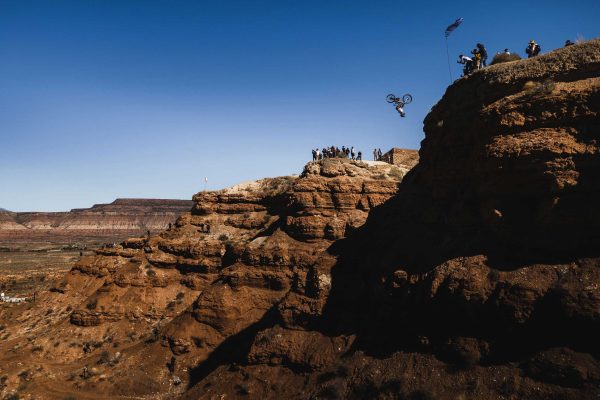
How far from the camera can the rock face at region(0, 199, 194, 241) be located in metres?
170

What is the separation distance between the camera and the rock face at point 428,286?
12039 mm

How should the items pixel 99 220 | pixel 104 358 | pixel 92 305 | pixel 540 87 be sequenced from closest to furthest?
1. pixel 540 87
2. pixel 104 358
3. pixel 92 305
4. pixel 99 220

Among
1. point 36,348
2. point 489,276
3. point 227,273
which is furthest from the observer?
point 36,348

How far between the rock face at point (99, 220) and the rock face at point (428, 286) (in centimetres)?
15235

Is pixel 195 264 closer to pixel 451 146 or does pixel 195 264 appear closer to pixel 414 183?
pixel 414 183

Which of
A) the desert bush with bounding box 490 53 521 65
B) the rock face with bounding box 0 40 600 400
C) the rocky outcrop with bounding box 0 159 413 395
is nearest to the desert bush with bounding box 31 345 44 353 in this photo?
the rock face with bounding box 0 40 600 400

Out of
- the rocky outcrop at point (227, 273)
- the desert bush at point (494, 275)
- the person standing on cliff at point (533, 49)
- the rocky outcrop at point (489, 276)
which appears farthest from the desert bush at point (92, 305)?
the person standing on cliff at point (533, 49)

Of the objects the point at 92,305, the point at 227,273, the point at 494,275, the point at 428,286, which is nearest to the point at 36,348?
the point at 92,305

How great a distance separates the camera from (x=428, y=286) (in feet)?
48.2

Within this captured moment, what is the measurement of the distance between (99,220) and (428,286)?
7588 inches

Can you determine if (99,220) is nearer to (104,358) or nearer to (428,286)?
(104,358)

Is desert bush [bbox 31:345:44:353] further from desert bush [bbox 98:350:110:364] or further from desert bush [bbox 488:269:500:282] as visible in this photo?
desert bush [bbox 488:269:500:282]

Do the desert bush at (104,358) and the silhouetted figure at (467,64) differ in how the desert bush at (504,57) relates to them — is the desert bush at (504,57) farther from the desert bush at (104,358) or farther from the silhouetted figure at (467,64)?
the desert bush at (104,358)

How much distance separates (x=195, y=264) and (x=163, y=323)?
480 centimetres
